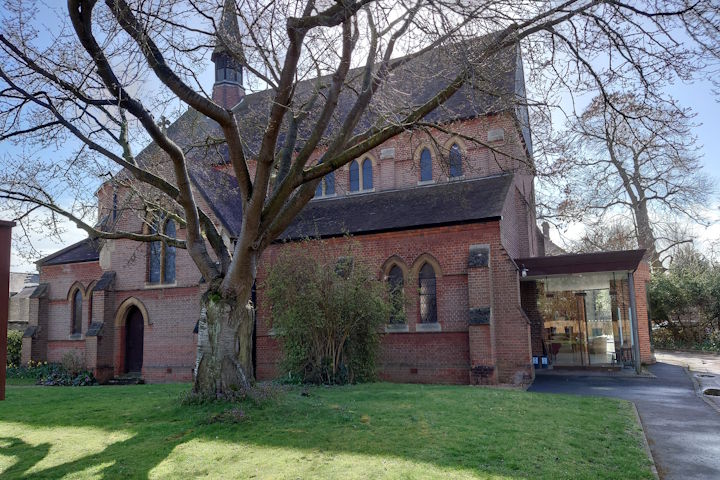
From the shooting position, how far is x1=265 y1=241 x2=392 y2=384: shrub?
14.3 metres

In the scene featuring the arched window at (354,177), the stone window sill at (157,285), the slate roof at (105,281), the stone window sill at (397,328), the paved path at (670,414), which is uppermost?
the arched window at (354,177)

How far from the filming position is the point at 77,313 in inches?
948

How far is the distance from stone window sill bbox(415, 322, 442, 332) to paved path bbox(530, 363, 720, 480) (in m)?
3.31

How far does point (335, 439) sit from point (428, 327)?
32.2 ft

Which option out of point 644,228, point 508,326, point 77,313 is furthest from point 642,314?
point 77,313

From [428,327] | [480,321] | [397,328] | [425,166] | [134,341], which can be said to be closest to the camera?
[480,321]

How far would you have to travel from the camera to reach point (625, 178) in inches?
1357

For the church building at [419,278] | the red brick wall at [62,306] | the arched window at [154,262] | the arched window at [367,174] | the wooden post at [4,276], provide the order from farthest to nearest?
1. the red brick wall at [62,306]
2. the arched window at [367,174]
3. the arched window at [154,262]
4. the church building at [419,278]
5. the wooden post at [4,276]

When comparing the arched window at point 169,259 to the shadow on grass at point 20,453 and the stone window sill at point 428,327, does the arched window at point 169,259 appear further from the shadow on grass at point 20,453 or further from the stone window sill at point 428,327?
the shadow on grass at point 20,453

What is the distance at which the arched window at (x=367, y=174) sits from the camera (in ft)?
74.4

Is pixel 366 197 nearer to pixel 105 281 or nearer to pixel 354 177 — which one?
pixel 354 177

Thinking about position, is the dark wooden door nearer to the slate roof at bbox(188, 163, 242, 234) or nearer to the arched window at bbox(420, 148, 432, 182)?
the slate roof at bbox(188, 163, 242, 234)

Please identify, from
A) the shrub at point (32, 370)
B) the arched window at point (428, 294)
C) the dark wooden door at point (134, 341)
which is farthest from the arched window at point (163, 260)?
the arched window at point (428, 294)

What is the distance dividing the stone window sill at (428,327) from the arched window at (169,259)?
32.8 ft
